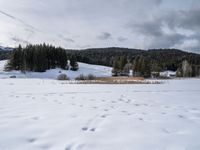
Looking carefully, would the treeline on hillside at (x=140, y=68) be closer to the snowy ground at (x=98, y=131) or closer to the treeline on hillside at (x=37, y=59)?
the treeline on hillside at (x=37, y=59)

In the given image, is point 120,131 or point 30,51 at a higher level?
point 30,51

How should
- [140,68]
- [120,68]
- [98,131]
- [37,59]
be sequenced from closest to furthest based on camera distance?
[98,131] → [140,68] → [37,59] → [120,68]

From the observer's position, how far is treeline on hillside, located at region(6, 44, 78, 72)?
72.8 meters

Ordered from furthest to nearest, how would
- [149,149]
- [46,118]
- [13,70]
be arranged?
[13,70] → [46,118] → [149,149]

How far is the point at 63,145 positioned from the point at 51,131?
1.07m

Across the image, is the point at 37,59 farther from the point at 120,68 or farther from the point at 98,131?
the point at 98,131

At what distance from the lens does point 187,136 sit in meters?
5.46

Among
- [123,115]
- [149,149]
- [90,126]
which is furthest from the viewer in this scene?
[123,115]

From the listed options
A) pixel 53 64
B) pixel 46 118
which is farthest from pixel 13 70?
pixel 46 118

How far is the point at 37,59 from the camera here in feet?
248

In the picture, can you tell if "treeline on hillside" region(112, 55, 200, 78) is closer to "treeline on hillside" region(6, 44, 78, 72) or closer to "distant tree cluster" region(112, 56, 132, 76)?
"distant tree cluster" region(112, 56, 132, 76)

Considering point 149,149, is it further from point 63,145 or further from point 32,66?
point 32,66

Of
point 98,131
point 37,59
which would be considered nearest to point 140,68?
point 37,59

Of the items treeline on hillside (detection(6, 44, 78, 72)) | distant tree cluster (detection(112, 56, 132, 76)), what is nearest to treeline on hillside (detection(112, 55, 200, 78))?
distant tree cluster (detection(112, 56, 132, 76))
